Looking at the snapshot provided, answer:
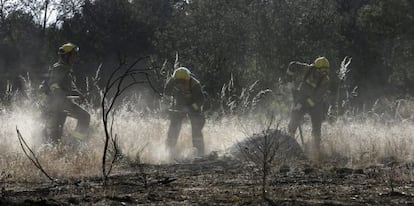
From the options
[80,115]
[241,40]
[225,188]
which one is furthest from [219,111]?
[225,188]

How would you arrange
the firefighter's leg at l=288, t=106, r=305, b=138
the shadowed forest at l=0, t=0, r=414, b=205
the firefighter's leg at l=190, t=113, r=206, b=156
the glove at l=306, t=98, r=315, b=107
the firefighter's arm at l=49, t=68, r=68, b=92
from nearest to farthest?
the shadowed forest at l=0, t=0, r=414, b=205, the firefighter's arm at l=49, t=68, r=68, b=92, the firefighter's leg at l=190, t=113, r=206, b=156, the glove at l=306, t=98, r=315, b=107, the firefighter's leg at l=288, t=106, r=305, b=138

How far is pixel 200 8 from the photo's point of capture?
24.5m

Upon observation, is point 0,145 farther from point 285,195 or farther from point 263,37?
point 263,37

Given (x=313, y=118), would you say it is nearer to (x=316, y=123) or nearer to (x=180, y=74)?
(x=316, y=123)

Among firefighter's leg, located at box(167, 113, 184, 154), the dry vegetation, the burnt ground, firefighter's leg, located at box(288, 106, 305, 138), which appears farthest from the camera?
firefighter's leg, located at box(288, 106, 305, 138)

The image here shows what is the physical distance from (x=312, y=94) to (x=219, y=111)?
4056mm

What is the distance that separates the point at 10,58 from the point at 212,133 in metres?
26.1

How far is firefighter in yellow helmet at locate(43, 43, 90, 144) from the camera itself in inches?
469

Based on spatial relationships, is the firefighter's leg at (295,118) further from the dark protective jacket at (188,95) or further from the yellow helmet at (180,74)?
the yellow helmet at (180,74)

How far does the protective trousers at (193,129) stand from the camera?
12.1 meters

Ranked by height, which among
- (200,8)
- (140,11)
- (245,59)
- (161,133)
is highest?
(140,11)

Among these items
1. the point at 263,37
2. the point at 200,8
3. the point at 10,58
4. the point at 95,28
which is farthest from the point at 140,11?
the point at 263,37

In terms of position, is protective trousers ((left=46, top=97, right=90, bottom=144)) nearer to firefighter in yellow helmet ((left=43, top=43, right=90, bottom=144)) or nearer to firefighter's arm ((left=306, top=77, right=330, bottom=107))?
firefighter in yellow helmet ((left=43, top=43, right=90, bottom=144))

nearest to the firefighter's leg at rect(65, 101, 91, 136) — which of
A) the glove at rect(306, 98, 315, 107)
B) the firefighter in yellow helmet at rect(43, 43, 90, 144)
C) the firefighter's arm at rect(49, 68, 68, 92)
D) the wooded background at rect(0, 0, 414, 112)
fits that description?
the firefighter in yellow helmet at rect(43, 43, 90, 144)
